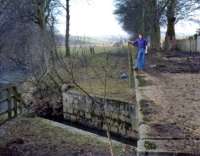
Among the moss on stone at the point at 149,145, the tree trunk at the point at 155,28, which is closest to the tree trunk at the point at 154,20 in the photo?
the tree trunk at the point at 155,28

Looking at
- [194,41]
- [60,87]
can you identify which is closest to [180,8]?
[194,41]

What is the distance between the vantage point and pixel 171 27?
34375 millimetres

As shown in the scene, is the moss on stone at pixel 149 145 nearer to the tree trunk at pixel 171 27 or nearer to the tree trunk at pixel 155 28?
the tree trunk at pixel 155 28

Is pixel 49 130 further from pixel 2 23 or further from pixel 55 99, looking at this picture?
pixel 55 99

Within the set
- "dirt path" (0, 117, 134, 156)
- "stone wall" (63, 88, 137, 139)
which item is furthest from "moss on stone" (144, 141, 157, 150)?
"stone wall" (63, 88, 137, 139)

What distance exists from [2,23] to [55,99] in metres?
5.54

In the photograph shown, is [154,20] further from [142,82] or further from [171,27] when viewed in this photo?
[142,82]

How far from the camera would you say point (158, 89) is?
486 inches

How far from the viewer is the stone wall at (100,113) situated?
1291 cm

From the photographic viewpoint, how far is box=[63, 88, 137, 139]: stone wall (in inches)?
508

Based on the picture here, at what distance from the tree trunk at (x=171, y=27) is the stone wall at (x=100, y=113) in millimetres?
16074

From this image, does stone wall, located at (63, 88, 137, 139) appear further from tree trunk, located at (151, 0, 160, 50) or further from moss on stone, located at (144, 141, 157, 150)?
tree trunk, located at (151, 0, 160, 50)

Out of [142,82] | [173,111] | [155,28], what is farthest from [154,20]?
[173,111]

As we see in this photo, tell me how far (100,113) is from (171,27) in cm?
2153
